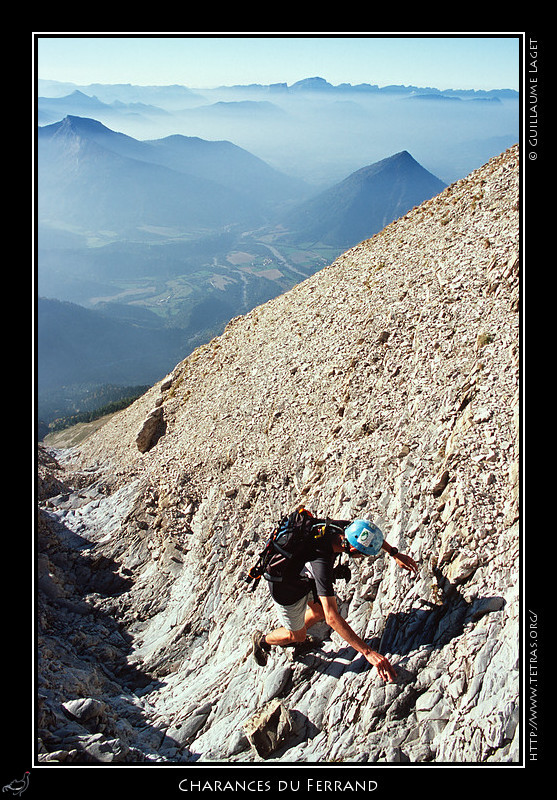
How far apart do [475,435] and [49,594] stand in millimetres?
14840

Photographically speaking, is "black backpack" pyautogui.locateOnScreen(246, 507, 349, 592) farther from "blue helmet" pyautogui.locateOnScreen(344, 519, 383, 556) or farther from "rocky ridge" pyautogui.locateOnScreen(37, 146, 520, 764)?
"rocky ridge" pyautogui.locateOnScreen(37, 146, 520, 764)

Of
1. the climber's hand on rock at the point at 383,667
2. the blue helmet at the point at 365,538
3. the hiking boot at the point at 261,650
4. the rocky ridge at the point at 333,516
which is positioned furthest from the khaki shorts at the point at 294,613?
the blue helmet at the point at 365,538

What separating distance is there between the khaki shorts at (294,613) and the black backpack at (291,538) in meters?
0.75

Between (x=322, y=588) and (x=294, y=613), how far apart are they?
1.39m

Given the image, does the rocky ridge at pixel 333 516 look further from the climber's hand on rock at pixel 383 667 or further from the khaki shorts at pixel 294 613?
the khaki shorts at pixel 294 613

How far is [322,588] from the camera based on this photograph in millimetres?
7680

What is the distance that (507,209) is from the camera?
1644 cm

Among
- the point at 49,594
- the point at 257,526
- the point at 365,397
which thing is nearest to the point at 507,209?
the point at 365,397

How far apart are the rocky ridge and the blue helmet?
6.23ft

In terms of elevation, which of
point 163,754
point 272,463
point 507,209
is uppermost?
point 507,209

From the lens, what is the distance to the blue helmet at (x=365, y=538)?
7.55m
